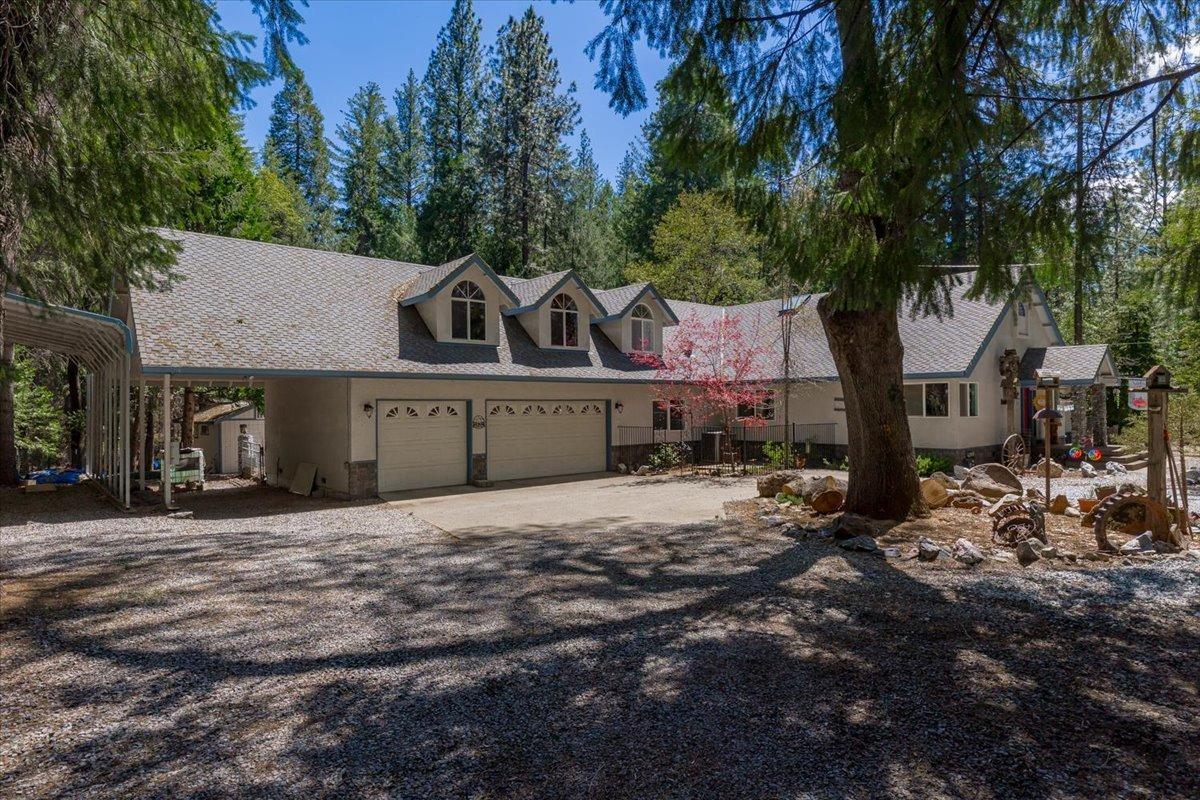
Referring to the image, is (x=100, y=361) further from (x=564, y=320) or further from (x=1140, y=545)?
(x=1140, y=545)

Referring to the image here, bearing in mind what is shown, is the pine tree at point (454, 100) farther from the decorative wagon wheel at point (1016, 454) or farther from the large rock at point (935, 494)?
the large rock at point (935, 494)

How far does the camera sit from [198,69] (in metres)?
6.06

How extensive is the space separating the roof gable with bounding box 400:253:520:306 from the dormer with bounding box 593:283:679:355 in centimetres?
343

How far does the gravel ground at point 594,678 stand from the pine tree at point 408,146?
3239 centimetres

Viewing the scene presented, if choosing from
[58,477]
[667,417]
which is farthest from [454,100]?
[58,477]

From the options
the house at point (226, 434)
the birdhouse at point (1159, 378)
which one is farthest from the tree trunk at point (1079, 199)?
the house at point (226, 434)

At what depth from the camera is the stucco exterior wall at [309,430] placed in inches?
531

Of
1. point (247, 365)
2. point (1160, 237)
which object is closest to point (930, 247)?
point (1160, 237)

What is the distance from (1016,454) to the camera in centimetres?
1695

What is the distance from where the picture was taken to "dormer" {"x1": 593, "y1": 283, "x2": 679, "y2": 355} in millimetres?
18703

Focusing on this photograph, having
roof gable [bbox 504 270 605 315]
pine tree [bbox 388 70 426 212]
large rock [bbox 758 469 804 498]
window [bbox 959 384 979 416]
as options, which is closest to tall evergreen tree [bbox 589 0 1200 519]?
large rock [bbox 758 469 804 498]

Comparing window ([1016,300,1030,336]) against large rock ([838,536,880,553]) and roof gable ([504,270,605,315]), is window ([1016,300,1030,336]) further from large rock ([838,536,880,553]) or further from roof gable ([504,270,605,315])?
large rock ([838,536,880,553])

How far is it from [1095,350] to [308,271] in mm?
20924

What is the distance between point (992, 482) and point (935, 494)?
73.3 inches
